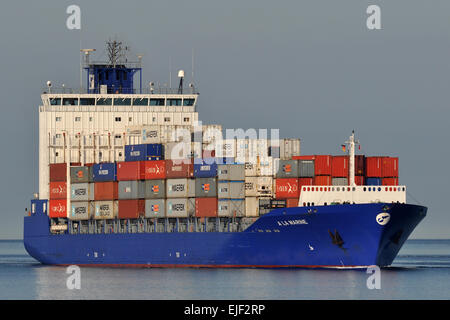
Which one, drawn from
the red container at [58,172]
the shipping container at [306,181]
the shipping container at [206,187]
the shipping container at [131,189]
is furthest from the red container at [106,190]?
the shipping container at [306,181]

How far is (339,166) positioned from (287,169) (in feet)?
11.1

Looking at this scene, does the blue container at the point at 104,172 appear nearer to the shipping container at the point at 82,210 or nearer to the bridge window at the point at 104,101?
the shipping container at the point at 82,210

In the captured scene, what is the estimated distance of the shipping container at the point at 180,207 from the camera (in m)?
76.1

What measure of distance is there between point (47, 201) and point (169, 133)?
1374 cm

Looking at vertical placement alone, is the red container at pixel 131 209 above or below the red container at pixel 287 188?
below

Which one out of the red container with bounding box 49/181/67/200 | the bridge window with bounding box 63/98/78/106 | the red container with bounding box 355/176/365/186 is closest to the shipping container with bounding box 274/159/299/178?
the red container with bounding box 355/176/365/186

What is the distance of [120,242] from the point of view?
81312 millimetres

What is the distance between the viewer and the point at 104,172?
264 ft

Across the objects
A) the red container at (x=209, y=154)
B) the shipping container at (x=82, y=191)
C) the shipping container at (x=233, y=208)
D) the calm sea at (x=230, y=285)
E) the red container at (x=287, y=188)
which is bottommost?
the calm sea at (x=230, y=285)

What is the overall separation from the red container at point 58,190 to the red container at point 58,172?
31cm
